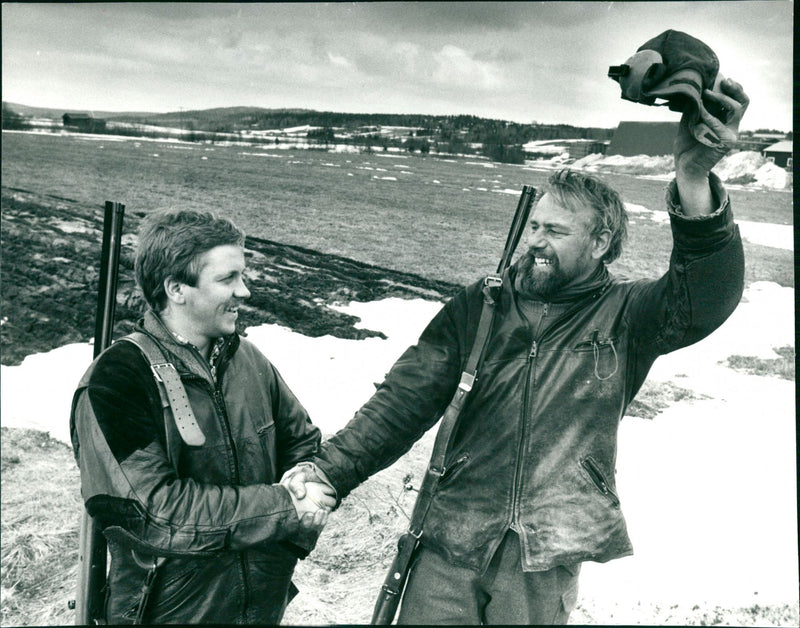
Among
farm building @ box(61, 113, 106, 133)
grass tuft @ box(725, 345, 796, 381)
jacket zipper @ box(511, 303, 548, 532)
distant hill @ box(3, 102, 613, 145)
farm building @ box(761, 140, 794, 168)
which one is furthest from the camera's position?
farm building @ box(61, 113, 106, 133)

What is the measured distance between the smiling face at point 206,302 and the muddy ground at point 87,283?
1934mm

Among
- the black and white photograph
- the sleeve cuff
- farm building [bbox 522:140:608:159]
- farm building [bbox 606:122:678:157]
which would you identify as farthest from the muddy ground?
the sleeve cuff

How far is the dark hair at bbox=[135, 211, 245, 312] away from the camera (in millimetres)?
2084

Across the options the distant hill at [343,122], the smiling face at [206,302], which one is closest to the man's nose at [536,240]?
the smiling face at [206,302]

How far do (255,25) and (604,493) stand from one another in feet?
9.60

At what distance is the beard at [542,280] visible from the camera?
6.97 feet

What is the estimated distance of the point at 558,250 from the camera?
2162 mm

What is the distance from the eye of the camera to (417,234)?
4.30m

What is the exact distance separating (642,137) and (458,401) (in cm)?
236

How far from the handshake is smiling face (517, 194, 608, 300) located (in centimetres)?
91

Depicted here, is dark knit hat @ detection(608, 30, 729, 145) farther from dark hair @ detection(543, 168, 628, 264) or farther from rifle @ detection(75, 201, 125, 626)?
rifle @ detection(75, 201, 125, 626)

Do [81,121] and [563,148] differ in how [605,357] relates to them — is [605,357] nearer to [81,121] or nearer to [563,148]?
[563,148]

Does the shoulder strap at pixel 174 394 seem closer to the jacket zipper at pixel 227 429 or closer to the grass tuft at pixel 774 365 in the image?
the jacket zipper at pixel 227 429

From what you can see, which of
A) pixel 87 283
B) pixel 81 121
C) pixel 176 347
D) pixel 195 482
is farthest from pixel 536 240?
pixel 87 283
